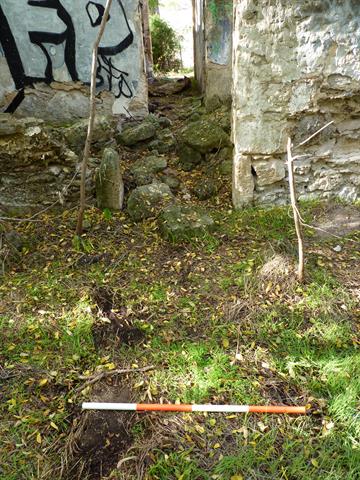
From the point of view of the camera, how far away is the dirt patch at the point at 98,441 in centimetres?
159

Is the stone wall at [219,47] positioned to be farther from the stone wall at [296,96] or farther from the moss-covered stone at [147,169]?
the stone wall at [296,96]

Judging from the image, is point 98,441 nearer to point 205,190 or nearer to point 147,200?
point 147,200

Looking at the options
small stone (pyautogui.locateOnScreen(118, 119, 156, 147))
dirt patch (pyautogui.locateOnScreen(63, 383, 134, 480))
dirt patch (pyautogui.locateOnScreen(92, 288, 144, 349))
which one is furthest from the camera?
small stone (pyautogui.locateOnScreen(118, 119, 156, 147))

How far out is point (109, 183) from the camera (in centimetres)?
314

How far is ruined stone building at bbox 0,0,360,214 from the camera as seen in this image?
2.64m

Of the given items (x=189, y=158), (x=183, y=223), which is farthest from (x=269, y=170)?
(x=189, y=158)

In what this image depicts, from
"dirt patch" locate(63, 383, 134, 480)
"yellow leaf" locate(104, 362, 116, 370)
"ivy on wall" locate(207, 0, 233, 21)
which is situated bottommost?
"dirt patch" locate(63, 383, 134, 480)

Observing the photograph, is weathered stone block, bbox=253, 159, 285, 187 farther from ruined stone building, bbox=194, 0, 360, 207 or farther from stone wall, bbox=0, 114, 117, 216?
stone wall, bbox=0, 114, 117, 216

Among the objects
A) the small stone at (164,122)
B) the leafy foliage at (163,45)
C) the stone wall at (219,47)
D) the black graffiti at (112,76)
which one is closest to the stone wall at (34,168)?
the black graffiti at (112,76)

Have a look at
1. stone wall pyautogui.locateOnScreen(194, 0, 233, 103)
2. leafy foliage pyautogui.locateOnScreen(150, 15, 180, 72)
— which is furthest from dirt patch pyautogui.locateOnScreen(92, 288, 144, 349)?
leafy foliage pyautogui.locateOnScreen(150, 15, 180, 72)

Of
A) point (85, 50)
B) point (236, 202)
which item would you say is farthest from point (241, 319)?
point (85, 50)

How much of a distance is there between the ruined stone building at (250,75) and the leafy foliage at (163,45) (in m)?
4.19

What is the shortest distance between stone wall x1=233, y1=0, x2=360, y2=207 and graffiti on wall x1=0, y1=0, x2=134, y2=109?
1891 mm

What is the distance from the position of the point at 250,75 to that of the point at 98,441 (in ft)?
8.70
